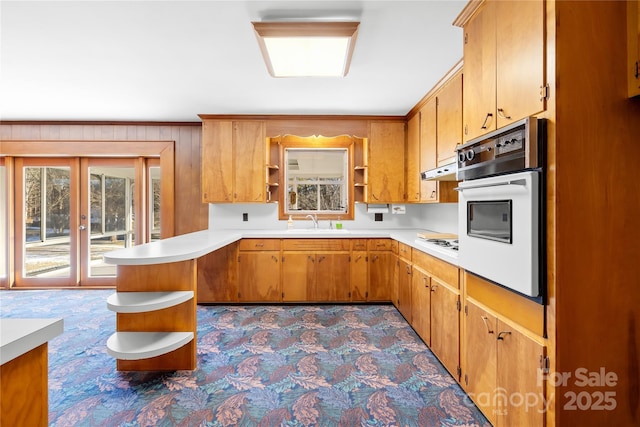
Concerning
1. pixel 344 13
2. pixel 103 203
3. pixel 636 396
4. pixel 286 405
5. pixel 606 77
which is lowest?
pixel 286 405

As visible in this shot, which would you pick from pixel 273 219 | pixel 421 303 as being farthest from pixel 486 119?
pixel 273 219

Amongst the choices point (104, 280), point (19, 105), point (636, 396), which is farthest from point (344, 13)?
point (104, 280)

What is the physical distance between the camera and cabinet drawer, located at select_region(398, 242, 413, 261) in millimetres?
2986

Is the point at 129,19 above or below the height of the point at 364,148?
above

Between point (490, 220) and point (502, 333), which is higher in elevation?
point (490, 220)

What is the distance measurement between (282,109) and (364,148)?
3.90 feet

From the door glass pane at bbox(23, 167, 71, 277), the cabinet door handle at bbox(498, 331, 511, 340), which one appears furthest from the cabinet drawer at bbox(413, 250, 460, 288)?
the door glass pane at bbox(23, 167, 71, 277)

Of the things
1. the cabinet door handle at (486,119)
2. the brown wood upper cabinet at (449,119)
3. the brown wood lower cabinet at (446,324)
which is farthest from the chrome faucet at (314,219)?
the cabinet door handle at (486,119)

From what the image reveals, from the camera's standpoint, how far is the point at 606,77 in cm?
115

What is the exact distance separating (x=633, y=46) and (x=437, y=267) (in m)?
1.60

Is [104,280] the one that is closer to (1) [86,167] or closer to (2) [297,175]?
(1) [86,167]

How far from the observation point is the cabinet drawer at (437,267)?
2047mm

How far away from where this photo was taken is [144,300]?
2.05m

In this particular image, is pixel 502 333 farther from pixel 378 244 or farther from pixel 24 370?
pixel 378 244
